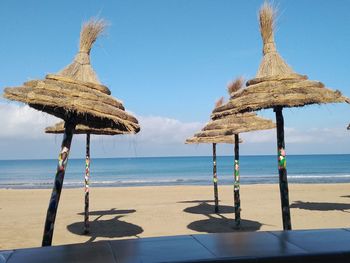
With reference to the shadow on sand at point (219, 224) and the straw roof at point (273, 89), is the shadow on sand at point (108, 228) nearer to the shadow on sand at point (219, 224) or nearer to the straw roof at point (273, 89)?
the shadow on sand at point (219, 224)

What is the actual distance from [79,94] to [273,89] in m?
3.09

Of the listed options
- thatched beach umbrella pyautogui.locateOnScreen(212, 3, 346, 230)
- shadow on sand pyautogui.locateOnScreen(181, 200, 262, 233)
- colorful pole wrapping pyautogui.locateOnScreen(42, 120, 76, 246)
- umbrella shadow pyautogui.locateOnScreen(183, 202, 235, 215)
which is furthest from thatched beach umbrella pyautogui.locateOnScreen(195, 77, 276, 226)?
colorful pole wrapping pyautogui.locateOnScreen(42, 120, 76, 246)

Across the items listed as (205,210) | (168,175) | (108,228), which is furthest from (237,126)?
(168,175)

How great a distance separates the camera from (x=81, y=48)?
6.75 meters

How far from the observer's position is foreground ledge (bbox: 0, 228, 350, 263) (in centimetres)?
352

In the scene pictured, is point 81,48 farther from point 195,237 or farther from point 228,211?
point 228,211

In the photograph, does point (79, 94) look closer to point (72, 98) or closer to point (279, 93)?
point (72, 98)

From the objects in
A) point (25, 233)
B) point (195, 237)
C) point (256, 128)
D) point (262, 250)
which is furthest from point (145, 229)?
point (262, 250)

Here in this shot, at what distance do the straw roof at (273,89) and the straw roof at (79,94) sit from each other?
1.91 m

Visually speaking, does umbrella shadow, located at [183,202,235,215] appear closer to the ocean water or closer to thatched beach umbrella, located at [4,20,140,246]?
thatched beach umbrella, located at [4,20,140,246]

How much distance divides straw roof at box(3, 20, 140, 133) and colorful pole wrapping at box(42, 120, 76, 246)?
269 mm

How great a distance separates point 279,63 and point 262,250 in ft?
14.1

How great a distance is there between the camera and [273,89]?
6.58 metres

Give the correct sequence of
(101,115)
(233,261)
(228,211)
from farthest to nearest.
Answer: (228,211)
(101,115)
(233,261)
